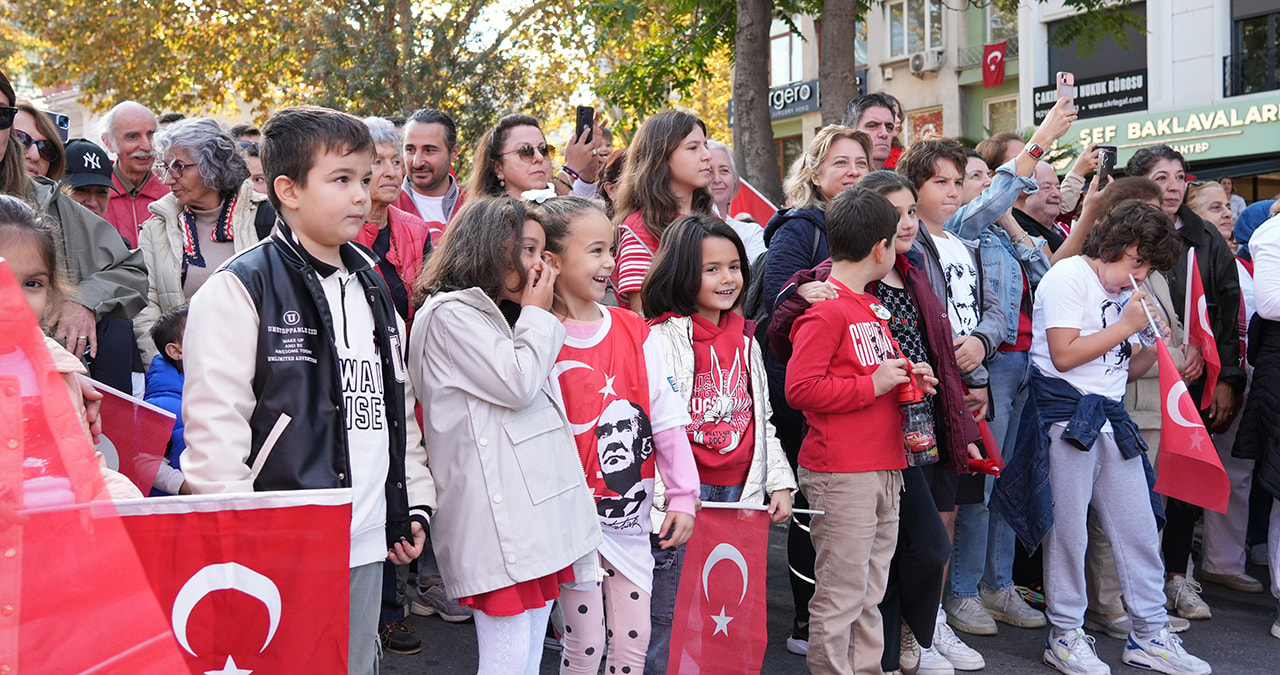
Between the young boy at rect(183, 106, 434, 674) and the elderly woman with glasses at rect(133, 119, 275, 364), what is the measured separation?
1.57 metres

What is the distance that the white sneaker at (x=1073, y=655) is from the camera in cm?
476

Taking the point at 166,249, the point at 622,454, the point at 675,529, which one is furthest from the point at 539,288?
the point at 166,249

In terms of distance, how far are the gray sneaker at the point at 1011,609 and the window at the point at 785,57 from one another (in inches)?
1076

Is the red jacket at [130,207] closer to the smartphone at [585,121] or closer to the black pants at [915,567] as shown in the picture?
the smartphone at [585,121]

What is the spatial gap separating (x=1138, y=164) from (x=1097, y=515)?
2.38 meters

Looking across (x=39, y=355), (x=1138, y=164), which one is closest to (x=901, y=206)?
(x=1138, y=164)

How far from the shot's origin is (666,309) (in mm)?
4281

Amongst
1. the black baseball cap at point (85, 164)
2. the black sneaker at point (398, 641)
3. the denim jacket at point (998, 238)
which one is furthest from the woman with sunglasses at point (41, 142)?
the denim jacket at point (998, 238)

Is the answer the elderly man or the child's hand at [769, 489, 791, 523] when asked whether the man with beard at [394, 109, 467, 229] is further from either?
the child's hand at [769, 489, 791, 523]

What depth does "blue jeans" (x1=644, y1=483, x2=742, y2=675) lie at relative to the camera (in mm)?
3977

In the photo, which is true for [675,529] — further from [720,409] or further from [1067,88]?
[1067,88]

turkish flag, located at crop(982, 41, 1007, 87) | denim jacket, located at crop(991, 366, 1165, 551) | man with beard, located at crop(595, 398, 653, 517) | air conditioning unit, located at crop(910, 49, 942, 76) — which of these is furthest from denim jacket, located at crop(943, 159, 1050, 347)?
air conditioning unit, located at crop(910, 49, 942, 76)

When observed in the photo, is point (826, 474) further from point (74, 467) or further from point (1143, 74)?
point (1143, 74)

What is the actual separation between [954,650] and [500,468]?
2.60 meters
